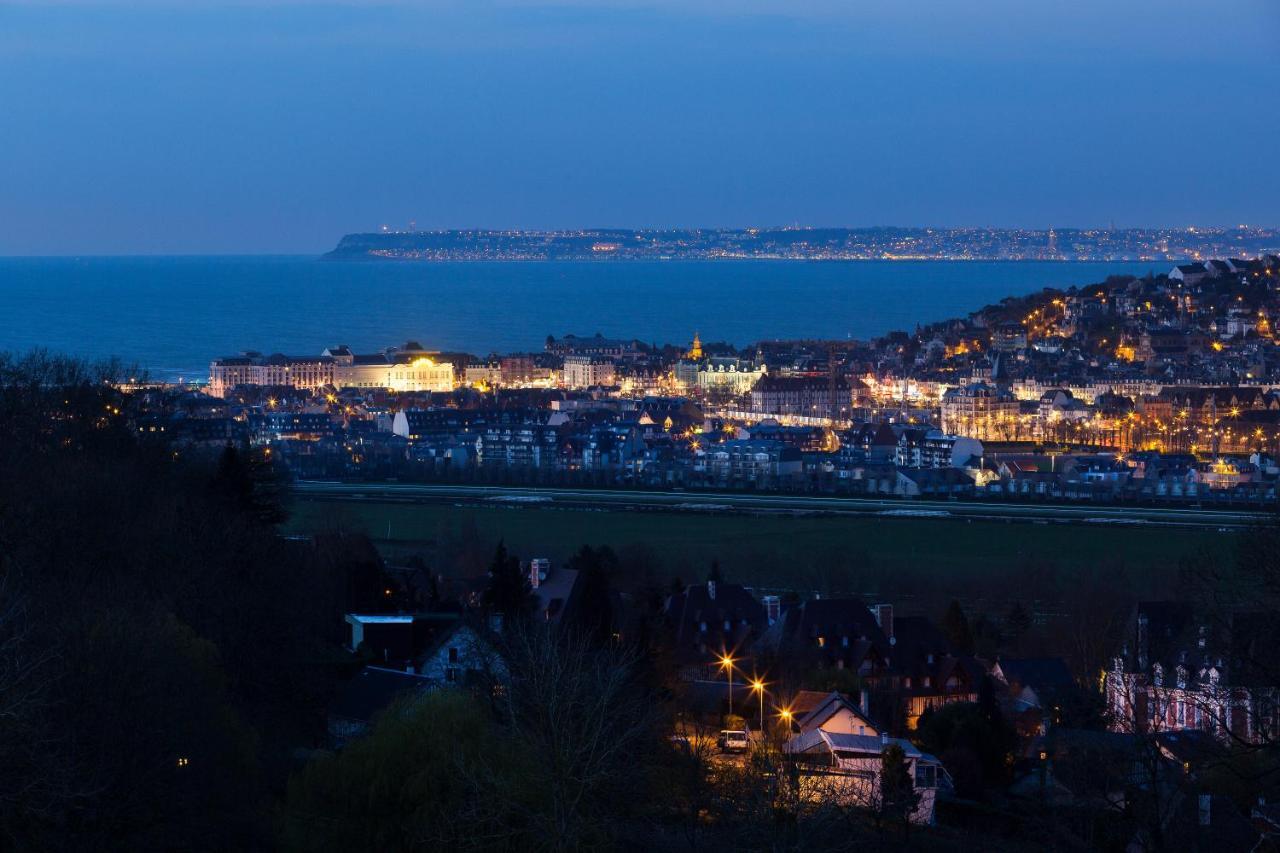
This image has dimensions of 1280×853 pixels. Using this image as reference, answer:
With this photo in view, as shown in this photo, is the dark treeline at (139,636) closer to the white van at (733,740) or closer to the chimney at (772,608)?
the white van at (733,740)

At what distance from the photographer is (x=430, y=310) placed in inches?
4825

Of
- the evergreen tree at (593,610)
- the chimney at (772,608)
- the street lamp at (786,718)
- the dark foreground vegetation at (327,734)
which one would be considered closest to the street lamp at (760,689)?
the street lamp at (786,718)

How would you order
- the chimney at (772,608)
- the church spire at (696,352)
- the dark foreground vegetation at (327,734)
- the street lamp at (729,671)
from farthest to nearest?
1. the church spire at (696,352)
2. the chimney at (772,608)
3. the street lamp at (729,671)
4. the dark foreground vegetation at (327,734)

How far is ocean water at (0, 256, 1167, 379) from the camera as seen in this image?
92.1 meters

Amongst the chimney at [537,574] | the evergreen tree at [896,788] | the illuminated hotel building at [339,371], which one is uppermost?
the illuminated hotel building at [339,371]

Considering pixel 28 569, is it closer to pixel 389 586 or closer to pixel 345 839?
pixel 345 839

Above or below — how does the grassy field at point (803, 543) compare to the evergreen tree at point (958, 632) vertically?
below

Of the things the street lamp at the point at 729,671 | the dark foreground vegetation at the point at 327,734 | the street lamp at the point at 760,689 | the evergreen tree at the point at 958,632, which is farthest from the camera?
the evergreen tree at the point at 958,632

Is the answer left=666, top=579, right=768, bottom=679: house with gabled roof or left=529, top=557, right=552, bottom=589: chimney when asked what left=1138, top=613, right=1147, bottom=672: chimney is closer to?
left=666, top=579, right=768, bottom=679: house with gabled roof

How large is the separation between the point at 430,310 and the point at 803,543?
308 feet

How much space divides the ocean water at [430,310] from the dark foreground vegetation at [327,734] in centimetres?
4883

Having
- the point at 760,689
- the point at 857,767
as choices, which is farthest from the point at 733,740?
the point at 857,767

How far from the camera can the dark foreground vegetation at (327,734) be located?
1088 cm

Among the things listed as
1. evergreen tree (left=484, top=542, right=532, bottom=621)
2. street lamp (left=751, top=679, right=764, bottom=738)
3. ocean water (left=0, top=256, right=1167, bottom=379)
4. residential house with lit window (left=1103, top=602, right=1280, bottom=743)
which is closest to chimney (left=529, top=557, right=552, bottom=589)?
evergreen tree (left=484, top=542, right=532, bottom=621)
